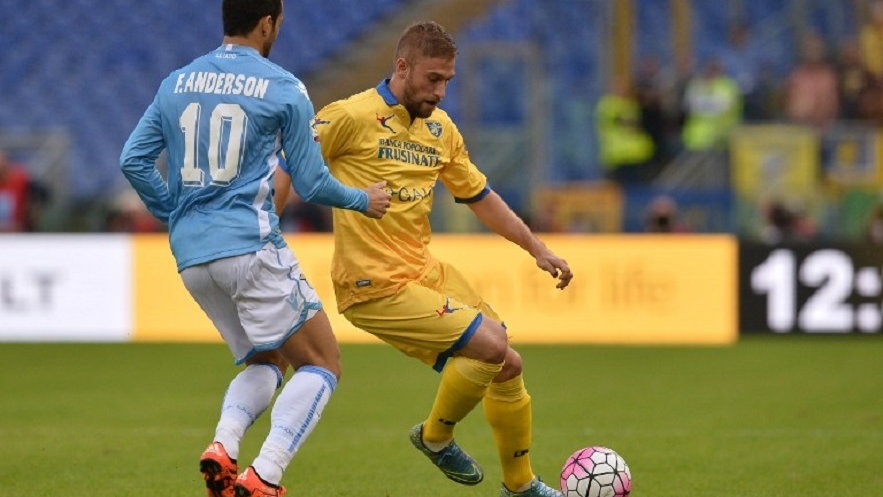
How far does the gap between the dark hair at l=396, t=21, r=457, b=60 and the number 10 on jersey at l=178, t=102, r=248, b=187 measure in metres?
0.96

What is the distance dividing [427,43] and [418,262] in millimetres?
920

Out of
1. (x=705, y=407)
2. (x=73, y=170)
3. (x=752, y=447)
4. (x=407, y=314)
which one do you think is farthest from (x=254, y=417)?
(x=73, y=170)

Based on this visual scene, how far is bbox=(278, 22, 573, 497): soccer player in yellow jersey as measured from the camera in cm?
630

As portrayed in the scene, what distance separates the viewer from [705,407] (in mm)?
10273

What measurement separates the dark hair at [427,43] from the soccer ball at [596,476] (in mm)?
1713

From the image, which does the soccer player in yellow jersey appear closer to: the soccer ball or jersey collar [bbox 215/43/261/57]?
the soccer ball

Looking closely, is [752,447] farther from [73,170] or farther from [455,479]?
[73,170]

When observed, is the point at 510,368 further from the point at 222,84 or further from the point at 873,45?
the point at 873,45

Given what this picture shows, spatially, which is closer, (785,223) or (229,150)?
(229,150)

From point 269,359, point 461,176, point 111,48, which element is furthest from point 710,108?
point 269,359

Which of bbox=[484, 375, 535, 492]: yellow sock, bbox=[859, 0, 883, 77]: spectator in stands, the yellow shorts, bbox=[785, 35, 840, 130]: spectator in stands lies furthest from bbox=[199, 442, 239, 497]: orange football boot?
bbox=[859, 0, 883, 77]: spectator in stands

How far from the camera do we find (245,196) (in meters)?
5.62

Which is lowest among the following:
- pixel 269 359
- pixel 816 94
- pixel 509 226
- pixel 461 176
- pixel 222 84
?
pixel 816 94

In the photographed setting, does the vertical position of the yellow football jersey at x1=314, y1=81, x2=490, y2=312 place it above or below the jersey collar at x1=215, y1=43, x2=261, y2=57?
below
